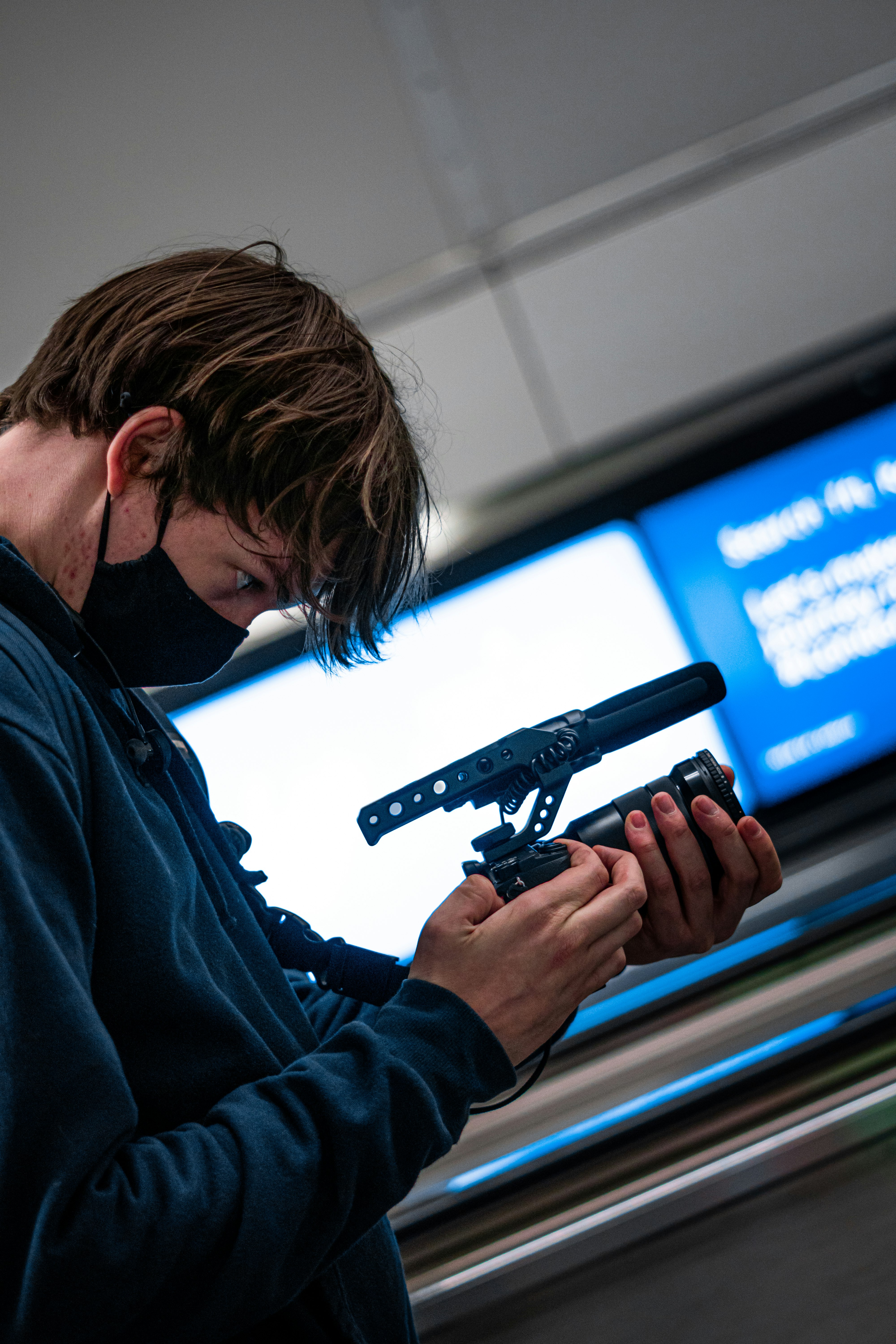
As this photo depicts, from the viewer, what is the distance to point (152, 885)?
0.58 meters

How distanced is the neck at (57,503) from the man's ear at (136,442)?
1cm

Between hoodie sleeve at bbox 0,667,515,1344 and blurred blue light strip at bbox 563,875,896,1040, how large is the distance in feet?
3.65

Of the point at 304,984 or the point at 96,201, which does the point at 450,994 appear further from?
the point at 96,201

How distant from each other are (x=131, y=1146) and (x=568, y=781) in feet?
1.63

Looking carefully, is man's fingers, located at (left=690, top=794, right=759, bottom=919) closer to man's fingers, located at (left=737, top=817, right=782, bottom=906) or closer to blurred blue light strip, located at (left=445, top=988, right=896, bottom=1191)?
man's fingers, located at (left=737, top=817, right=782, bottom=906)

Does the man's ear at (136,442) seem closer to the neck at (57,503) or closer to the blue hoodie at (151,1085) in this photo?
the neck at (57,503)

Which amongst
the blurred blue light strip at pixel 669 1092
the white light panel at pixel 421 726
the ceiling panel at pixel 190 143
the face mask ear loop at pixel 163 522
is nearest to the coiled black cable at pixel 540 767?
the face mask ear loop at pixel 163 522

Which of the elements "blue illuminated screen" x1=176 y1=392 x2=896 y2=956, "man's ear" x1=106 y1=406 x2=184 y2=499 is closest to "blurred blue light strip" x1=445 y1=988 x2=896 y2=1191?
"blue illuminated screen" x1=176 y1=392 x2=896 y2=956

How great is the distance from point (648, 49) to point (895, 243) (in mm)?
569

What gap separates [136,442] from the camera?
71 cm

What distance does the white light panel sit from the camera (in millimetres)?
1604

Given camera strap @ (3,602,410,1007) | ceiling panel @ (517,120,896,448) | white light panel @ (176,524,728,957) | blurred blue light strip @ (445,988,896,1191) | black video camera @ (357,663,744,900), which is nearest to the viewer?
camera strap @ (3,602,410,1007)

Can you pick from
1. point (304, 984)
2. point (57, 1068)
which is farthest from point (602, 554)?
point (57, 1068)

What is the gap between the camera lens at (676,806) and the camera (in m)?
0.88
